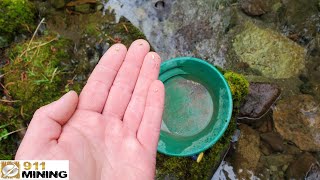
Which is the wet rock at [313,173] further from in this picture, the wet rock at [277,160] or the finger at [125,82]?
the finger at [125,82]

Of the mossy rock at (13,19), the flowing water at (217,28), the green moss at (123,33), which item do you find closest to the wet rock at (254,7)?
the flowing water at (217,28)

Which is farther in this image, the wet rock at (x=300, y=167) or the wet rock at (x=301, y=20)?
the wet rock at (x=301, y=20)

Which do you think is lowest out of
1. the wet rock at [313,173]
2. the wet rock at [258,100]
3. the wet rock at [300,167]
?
the wet rock at [313,173]

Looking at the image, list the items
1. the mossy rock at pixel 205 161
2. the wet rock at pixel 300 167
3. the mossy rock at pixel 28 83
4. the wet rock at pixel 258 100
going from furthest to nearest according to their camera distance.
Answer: the wet rock at pixel 258 100
the wet rock at pixel 300 167
the mossy rock at pixel 28 83
the mossy rock at pixel 205 161

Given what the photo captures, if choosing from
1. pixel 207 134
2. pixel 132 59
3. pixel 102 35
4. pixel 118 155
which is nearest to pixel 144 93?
pixel 132 59

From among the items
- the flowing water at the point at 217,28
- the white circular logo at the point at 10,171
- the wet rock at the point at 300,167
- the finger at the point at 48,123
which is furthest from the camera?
the flowing water at the point at 217,28

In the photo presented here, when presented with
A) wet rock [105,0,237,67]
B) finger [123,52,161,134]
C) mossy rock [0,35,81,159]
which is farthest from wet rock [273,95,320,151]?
mossy rock [0,35,81,159]

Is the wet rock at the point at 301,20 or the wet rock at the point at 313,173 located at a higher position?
the wet rock at the point at 301,20
